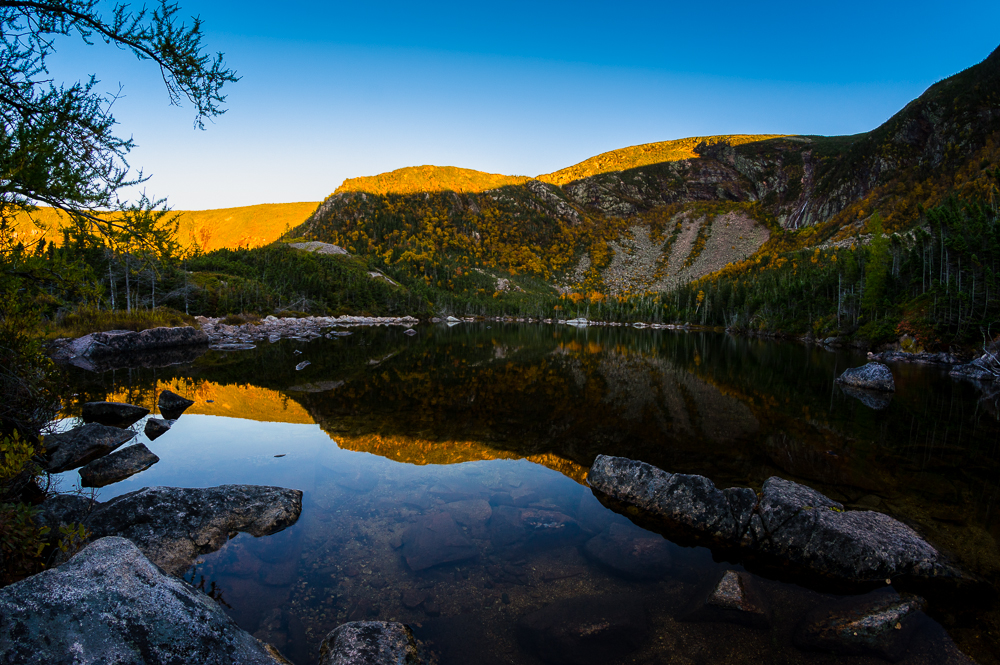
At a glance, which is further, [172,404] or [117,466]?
[172,404]

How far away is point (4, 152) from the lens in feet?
15.6

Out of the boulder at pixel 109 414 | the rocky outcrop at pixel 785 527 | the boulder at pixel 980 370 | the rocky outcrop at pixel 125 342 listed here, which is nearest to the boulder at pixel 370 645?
the rocky outcrop at pixel 785 527

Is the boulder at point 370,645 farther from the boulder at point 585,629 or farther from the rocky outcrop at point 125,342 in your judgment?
the rocky outcrop at point 125,342

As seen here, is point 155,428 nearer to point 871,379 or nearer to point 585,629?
point 585,629

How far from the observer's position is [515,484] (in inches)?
355

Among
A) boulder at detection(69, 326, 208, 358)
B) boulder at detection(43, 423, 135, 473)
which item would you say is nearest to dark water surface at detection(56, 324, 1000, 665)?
boulder at detection(43, 423, 135, 473)

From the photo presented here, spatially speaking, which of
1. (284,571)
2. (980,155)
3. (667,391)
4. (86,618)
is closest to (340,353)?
(667,391)

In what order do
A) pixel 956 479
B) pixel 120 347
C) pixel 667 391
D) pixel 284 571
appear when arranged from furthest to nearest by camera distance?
pixel 120 347, pixel 667 391, pixel 956 479, pixel 284 571

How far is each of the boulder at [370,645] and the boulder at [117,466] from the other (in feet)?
24.2

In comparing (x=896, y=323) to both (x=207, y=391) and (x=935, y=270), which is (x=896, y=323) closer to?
(x=935, y=270)

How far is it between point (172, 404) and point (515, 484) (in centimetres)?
1326

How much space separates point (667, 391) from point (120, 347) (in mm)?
39017

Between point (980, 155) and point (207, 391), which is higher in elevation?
point (980, 155)

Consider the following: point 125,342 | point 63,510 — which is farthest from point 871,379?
point 125,342
